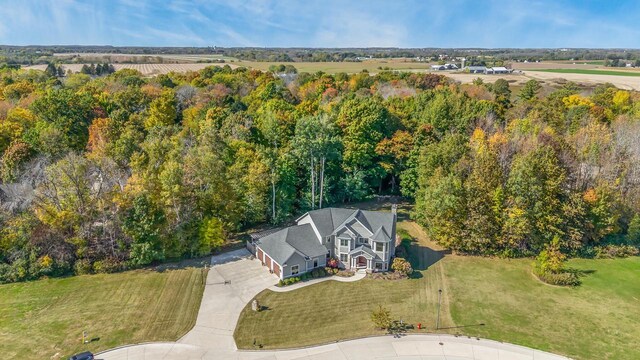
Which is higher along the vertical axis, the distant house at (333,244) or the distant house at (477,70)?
the distant house at (477,70)

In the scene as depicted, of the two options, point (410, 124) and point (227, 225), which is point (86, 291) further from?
point (410, 124)

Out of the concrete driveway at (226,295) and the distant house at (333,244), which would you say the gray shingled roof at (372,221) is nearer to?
the distant house at (333,244)

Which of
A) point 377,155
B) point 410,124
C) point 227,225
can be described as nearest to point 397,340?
point 227,225

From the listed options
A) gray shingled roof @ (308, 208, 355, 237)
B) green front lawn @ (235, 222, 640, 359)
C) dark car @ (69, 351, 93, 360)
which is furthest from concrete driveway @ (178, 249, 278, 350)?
gray shingled roof @ (308, 208, 355, 237)

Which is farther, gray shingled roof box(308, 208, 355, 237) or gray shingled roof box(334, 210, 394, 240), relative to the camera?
gray shingled roof box(308, 208, 355, 237)

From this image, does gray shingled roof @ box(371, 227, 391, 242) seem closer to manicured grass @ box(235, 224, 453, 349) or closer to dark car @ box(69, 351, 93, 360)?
manicured grass @ box(235, 224, 453, 349)

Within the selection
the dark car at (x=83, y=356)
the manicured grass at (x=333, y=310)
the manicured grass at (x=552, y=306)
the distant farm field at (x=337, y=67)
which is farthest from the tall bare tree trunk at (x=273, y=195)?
the distant farm field at (x=337, y=67)
